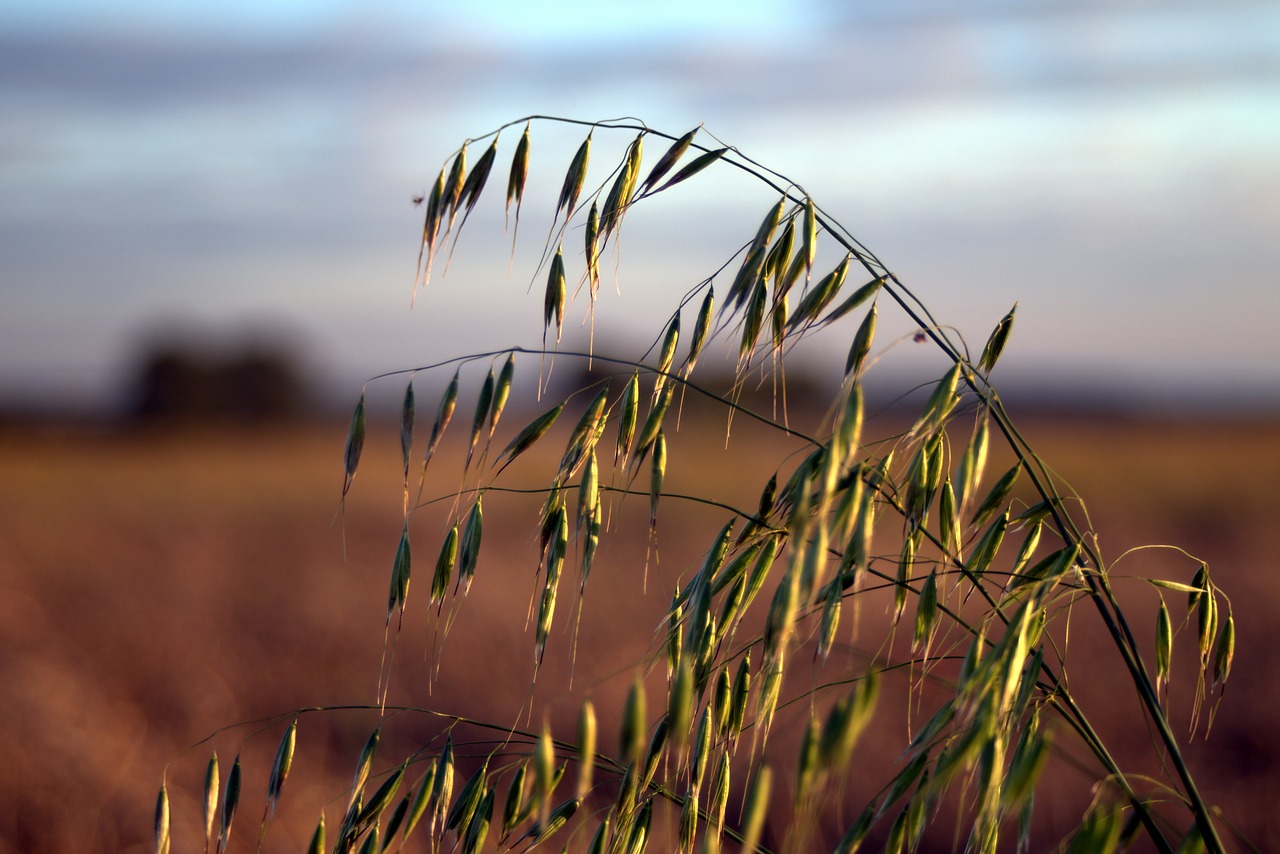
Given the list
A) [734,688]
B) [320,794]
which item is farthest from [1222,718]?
[734,688]

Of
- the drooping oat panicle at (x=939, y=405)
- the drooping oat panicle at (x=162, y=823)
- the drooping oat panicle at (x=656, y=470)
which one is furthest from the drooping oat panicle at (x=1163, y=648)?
the drooping oat panicle at (x=162, y=823)

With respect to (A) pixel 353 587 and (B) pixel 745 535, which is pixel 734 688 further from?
(A) pixel 353 587

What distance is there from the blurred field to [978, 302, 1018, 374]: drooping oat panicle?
2.72 ft

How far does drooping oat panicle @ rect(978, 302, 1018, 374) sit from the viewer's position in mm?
1595

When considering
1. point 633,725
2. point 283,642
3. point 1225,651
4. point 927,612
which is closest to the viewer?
point 633,725

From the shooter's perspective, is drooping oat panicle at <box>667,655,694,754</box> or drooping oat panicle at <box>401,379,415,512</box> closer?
drooping oat panicle at <box>667,655,694,754</box>

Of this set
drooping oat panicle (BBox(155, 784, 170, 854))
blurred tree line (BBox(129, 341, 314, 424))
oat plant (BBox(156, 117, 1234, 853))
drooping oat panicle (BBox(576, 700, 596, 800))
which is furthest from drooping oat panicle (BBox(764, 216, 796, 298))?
blurred tree line (BBox(129, 341, 314, 424))

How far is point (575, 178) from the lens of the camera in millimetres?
1664

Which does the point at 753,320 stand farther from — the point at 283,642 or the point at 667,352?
the point at 283,642

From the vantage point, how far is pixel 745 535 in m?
1.46

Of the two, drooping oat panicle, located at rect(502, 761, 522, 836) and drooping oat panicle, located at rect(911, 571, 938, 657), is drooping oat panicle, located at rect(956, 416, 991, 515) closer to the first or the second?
drooping oat panicle, located at rect(911, 571, 938, 657)

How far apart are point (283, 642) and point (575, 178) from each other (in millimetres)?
7178

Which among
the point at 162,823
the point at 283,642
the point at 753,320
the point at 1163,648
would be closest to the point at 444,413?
the point at 753,320

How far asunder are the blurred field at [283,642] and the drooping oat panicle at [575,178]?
0.72 m
